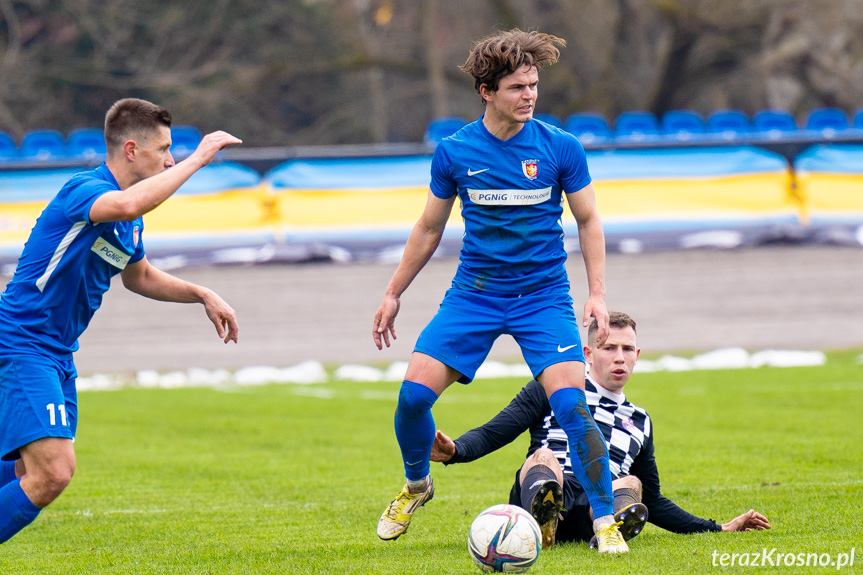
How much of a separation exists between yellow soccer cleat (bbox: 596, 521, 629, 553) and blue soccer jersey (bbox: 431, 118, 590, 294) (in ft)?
3.82

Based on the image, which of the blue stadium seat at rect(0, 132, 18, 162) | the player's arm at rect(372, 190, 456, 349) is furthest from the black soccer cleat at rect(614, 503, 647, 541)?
the blue stadium seat at rect(0, 132, 18, 162)

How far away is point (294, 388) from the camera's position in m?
14.4

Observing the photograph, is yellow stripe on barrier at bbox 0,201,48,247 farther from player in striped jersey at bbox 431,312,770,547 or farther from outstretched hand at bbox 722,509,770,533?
outstretched hand at bbox 722,509,770,533

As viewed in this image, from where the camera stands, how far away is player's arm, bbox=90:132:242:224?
4623mm

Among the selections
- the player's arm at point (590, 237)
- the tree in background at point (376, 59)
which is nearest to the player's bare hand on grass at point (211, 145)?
the player's arm at point (590, 237)

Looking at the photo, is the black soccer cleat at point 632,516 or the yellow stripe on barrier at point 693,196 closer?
the black soccer cleat at point 632,516

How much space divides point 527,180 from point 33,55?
2802 cm

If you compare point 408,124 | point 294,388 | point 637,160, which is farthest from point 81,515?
point 408,124

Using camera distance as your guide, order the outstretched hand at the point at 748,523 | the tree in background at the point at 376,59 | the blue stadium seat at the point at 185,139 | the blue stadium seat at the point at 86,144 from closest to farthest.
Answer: the outstretched hand at the point at 748,523, the blue stadium seat at the point at 86,144, the blue stadium seat at the point at 185,139, the tree in background at the point at 376,59

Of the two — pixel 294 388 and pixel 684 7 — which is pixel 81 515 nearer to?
pixel 294 388

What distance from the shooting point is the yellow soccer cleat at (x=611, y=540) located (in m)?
4.96

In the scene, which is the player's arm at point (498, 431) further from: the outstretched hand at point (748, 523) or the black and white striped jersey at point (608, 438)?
the outstretched hand at point (748, 523)

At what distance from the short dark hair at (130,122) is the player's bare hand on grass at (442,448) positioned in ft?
6.54

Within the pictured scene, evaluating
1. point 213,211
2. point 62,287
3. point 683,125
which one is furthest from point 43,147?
point 62,287
